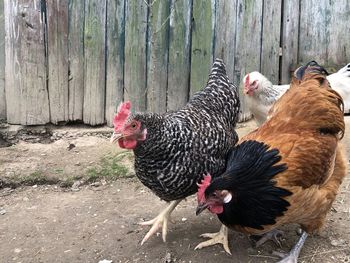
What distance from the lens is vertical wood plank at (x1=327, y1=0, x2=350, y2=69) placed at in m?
6.20

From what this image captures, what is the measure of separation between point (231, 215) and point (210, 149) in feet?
1.80

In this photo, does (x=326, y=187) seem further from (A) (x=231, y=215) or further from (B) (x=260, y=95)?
(B) (x=260, y=95)

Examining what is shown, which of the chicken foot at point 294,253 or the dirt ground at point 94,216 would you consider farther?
the dirt ground at point 94,216

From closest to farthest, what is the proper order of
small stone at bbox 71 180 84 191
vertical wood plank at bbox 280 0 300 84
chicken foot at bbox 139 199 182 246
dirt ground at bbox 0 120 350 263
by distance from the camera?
dirt ground at bbox 0 120 350 263, chicken foot at bbox 139 199 182 246, small stone at bbox 71 180 84 191, vertical wood plank at bbox 280 0 300 84

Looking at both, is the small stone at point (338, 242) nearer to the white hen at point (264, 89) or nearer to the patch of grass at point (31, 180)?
the white hen at point (264, 89)

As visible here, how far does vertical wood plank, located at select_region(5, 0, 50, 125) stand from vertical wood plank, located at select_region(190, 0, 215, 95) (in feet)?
5.01

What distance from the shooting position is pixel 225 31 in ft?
19.2

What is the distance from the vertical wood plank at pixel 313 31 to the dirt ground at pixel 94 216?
39.8 inches

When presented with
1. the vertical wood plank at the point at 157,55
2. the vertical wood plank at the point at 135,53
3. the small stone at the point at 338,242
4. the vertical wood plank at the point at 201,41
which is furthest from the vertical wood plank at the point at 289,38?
the small stone at the point at 338,242

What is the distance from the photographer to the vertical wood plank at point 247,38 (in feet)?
19.3

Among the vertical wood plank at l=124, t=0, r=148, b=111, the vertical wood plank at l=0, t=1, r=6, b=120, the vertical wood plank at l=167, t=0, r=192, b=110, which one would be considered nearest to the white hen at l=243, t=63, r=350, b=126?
the vertical wood plank at l=167, t=0, r=192, b=110

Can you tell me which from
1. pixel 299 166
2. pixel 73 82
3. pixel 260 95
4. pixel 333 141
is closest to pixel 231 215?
pixel 299 166

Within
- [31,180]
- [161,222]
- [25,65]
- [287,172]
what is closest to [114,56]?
[25,65]

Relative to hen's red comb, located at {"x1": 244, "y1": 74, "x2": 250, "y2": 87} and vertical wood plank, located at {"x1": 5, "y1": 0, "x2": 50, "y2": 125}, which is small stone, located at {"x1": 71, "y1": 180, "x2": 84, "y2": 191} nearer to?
vertical wood plank, located at {"x1": 5, "y1": 0, "x2": 50, "y2": 125}
